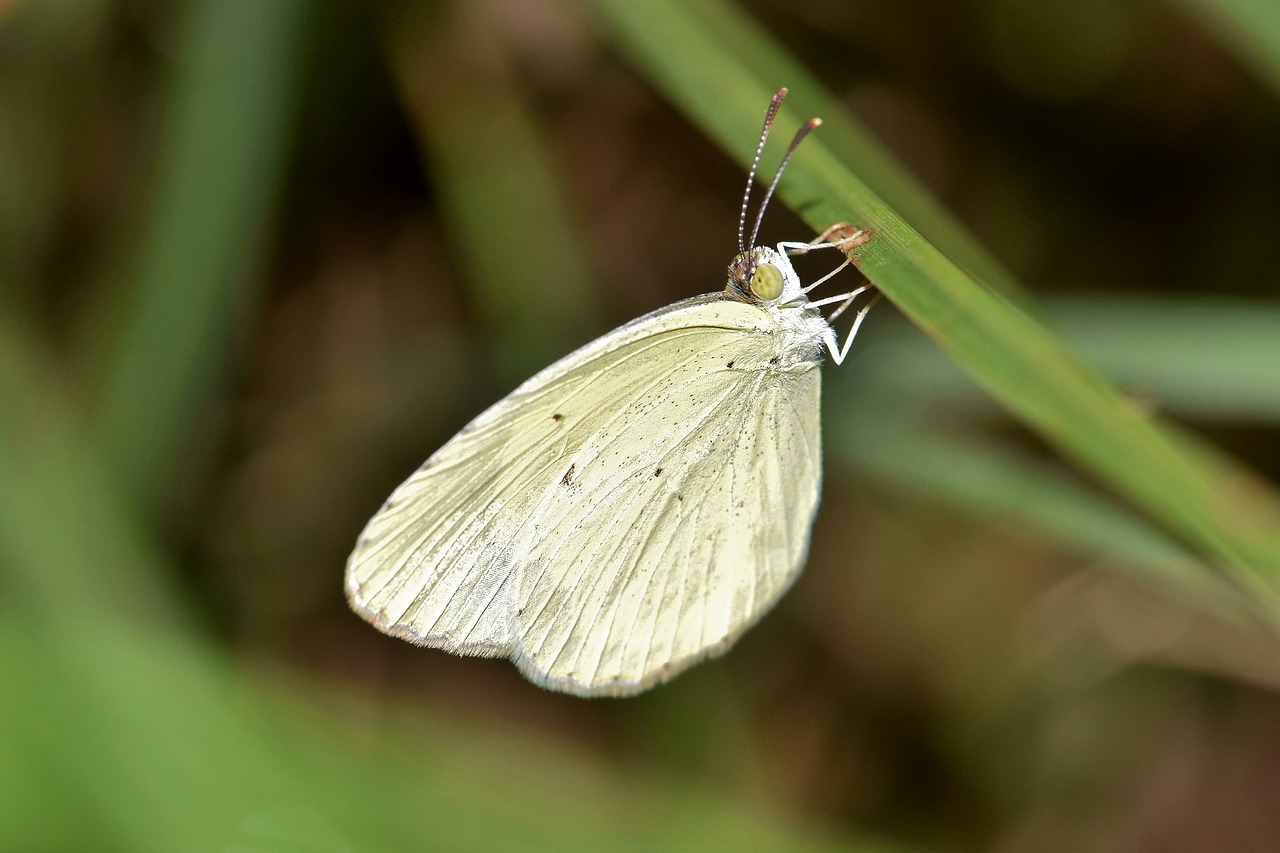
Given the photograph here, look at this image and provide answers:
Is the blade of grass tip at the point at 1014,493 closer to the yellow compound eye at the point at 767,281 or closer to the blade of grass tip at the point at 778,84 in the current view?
the blade of grass tip at the point at 778,84

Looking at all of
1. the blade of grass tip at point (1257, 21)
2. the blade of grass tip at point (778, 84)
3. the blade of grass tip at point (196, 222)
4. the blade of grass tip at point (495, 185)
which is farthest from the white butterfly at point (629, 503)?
the blade of grass tip at point (196, 222)

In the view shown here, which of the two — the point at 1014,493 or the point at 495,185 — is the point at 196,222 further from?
the point at 1014,493

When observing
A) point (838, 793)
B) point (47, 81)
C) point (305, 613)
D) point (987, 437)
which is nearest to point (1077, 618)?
point (987, 437)

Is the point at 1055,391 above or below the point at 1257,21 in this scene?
below

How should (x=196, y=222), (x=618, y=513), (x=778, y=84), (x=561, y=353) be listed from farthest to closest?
(x=561, y=353) < (x=196, y=222) < (x=618, y=513) < (x=778, y=84)

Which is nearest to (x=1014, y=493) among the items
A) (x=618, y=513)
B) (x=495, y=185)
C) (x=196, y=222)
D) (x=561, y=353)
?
(x=618, y=513)

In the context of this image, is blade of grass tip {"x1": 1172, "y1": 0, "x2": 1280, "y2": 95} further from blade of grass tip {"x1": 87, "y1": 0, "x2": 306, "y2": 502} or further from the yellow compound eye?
blade of grass tip {"x1": 87, "y1": 0, "x2": 306, "y2": 502}

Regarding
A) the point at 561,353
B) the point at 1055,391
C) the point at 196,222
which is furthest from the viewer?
the point at 561,353

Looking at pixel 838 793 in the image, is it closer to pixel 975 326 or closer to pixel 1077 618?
→ pixel 1077 618
